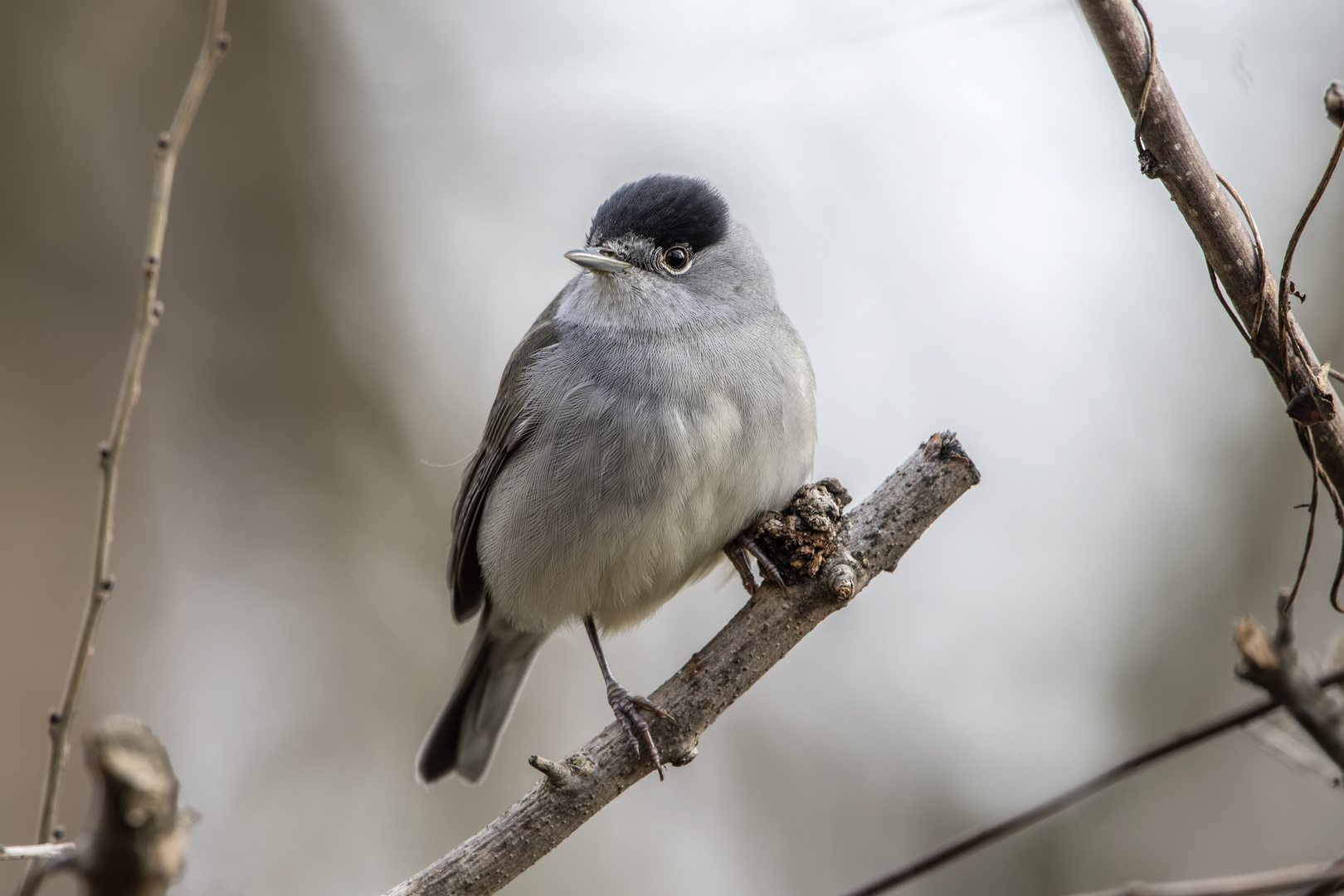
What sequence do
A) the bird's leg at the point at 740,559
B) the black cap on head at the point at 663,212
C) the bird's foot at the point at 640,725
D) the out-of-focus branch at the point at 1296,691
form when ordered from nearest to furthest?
the out-of-focus branch at the point at 1296,691, the bird's foot at the point at 640,725, the bird's leg at the point at 740,559, the black cap on head at the point at 663,212

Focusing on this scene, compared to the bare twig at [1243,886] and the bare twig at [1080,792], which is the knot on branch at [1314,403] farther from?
the bare twig at [1243,886]

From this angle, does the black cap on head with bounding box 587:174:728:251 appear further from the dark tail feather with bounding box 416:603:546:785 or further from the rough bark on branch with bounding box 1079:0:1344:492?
the rough bark on branch with bounding box 1079:0:1344:492

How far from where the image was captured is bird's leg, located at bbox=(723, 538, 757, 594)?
12.6 feet

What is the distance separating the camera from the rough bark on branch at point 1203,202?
209cm

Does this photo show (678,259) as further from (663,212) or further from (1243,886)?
(1243,886)

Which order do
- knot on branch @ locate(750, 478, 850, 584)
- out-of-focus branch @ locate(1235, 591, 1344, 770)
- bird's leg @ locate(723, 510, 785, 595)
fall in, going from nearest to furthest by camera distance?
out-of-focus branch @ locate(1235, 591, 1344, 770), knot on branch @ locate(750, 478, 850, 584), bird's leg @ locate(723, 510, 785, 595)

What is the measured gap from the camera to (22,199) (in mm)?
5828

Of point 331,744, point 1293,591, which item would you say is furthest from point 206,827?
point 1293,591

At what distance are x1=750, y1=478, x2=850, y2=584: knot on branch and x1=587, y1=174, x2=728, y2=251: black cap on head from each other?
183 centimetres

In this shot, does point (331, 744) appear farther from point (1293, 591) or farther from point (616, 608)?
point (1293, 591)

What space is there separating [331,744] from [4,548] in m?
2.33

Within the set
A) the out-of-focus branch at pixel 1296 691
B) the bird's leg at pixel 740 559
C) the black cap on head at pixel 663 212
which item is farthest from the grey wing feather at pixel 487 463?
the out-of-focus branch at pixel 1296 691

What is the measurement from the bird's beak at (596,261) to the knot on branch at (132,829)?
322 centimetres

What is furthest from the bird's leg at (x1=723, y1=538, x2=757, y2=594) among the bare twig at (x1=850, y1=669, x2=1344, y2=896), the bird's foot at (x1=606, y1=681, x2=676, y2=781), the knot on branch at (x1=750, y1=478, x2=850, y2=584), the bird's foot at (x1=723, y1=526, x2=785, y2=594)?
the bare twig at (x1=850, y1=669, x2=1344, y2=896)
